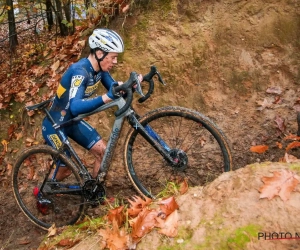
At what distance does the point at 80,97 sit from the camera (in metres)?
3.99

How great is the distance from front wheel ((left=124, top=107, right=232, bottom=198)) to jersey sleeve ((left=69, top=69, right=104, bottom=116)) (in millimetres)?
542

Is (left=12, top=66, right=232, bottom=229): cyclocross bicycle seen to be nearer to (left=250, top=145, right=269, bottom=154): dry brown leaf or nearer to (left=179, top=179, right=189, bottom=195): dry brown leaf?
(left=250, top=145, right=269, bottom=154): dry brown leaf

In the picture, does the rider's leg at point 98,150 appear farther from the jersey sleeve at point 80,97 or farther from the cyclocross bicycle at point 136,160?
the jersey sleeve at point 80,97

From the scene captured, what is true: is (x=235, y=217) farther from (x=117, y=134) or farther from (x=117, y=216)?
(x=117, y=134)

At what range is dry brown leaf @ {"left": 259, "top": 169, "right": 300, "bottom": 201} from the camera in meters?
2.62

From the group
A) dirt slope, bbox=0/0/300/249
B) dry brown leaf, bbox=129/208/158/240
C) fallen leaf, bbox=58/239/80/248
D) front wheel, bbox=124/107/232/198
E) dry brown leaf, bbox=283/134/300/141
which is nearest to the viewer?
dry brown leaf, bbox=129/208/158/240

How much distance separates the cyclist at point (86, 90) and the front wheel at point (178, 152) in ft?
1.89

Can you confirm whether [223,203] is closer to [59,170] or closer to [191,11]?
[59,170]

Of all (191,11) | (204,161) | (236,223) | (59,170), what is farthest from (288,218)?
(191,11)

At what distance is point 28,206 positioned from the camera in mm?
5258

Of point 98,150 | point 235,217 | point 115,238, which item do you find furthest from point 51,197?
point 235,217

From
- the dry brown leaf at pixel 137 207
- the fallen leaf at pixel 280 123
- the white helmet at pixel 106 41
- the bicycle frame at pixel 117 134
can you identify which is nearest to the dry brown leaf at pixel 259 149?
the fallen leaf at pixel 280 123

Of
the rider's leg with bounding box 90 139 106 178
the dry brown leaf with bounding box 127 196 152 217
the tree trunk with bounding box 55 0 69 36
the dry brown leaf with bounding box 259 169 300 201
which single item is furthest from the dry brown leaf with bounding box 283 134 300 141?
the tree trunk with bounding box 55 0 69 36

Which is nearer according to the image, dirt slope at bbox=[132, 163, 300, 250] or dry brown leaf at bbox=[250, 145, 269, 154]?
dirt slope at bbox=[132, 163, 300, 250]
